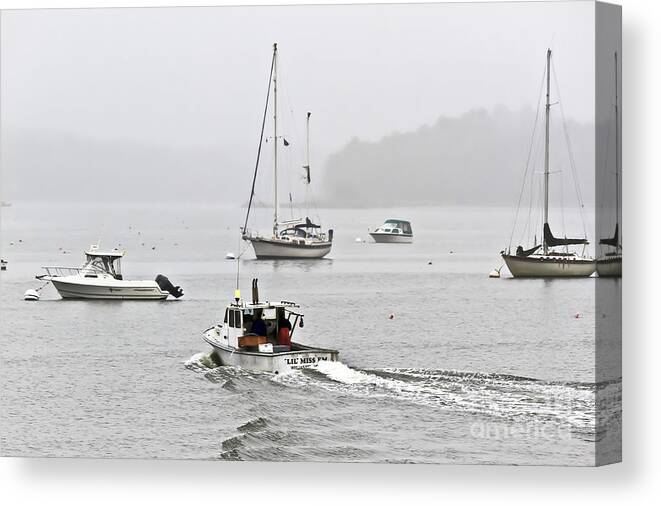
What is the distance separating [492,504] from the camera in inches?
391

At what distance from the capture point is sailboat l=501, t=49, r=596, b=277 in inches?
399

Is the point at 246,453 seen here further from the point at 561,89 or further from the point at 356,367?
the point at 561,89

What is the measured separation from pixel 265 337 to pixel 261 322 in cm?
15

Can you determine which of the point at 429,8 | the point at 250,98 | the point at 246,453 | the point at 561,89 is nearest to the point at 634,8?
the point at 561,89

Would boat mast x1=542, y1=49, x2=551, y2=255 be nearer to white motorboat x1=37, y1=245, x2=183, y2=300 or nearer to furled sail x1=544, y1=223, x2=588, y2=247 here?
furled sail x1=544, y1=223, x2=588, y2=247

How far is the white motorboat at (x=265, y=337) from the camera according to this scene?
10617 millimetres

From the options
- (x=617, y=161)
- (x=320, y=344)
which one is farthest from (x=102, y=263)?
(x=617, y=161)

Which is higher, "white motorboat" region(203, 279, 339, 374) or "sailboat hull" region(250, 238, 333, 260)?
"sailboat hull" region(250, 238, 333, 260)

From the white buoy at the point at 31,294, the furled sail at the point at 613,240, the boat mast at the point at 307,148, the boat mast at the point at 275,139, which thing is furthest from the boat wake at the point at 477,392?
the boat mast at the point at 307,148

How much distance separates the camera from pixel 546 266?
409 inches

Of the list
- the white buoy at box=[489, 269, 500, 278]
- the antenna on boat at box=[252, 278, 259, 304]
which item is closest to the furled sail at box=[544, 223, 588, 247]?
the white buoy at box=[489, 269, 500, 278]

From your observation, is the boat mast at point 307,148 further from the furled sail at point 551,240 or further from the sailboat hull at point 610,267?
the sailboat hull at point 610,267

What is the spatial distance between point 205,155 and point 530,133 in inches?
103

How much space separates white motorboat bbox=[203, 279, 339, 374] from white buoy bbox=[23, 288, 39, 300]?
1413 mm
